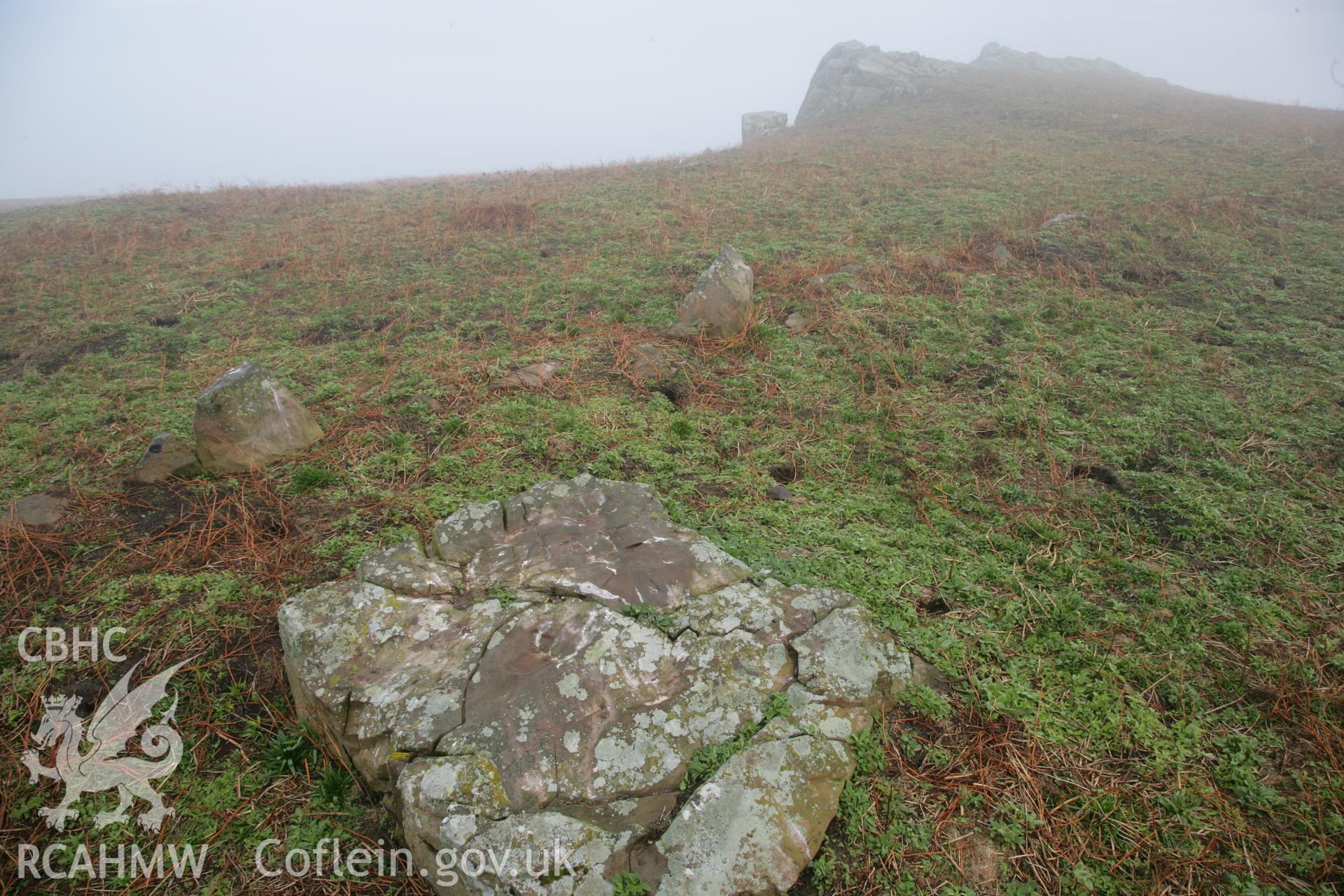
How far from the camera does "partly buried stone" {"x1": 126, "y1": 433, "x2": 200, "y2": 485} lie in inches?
Result: 175

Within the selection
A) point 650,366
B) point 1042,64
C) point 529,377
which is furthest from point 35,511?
point 1042,64

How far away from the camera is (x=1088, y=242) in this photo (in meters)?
8.77

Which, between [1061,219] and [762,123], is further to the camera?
[762,123]

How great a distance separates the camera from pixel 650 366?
6.05 m

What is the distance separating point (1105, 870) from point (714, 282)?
A: 592cm

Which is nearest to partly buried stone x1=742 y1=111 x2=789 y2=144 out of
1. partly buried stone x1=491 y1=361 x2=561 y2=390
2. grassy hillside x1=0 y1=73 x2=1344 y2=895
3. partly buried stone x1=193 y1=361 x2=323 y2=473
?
grassy hillside x1=0 y1=73 x2=1344 y2=895

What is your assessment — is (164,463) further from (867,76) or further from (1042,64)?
(1042,64)

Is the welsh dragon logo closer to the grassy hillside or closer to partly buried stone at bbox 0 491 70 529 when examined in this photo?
the grassy hillside

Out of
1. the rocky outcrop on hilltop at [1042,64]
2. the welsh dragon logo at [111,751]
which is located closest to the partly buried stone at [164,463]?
the welsh dragon logo at [111,751]

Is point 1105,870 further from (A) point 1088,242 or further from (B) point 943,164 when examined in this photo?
(B) point 943,164

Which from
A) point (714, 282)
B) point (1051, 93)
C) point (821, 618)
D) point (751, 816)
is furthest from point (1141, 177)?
point (1051, 93)

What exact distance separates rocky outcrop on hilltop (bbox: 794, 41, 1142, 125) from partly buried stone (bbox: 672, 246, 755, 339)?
25593 mm

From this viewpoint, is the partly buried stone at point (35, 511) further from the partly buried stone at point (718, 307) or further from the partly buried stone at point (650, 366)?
the partly buried stone at point (718, 307)

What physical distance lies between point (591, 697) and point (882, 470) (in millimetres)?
3045
